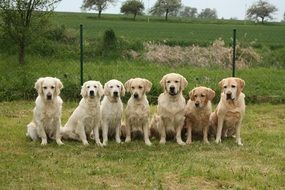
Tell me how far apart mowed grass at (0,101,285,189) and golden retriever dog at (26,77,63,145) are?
25cm

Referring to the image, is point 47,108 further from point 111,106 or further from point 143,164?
point 143,164

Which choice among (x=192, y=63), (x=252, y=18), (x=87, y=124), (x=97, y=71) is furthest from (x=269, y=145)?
(x=252, y=18)

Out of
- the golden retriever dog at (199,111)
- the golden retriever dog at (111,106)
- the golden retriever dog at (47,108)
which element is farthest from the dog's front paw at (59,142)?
the golden retriever dog at (199,111)

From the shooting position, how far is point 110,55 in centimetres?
2005

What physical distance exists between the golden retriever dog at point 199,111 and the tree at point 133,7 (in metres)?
65.9

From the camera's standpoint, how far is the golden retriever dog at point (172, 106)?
9.02m

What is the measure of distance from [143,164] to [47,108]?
88.4 inches

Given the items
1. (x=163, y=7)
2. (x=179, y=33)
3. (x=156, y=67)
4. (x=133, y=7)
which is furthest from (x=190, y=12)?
(x=156, y=67)

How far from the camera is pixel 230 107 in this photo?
914 cm

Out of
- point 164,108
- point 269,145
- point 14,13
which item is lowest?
point 269,145

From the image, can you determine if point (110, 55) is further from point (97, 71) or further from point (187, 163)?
point (187, 163)

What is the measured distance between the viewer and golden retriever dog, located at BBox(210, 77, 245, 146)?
29.5 feet

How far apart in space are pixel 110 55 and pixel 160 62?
74.8 inches

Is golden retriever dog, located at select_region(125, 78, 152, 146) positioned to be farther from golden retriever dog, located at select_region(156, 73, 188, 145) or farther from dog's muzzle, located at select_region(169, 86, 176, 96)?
dog's muzzle, located at select_region(169, 86, 176, 96)
